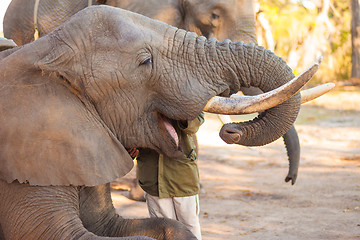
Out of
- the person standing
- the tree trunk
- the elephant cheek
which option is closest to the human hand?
the person standing

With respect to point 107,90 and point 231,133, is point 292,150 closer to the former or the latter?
point 231,133

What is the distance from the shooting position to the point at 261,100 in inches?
129

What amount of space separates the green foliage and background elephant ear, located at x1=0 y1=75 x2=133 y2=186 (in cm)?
1808

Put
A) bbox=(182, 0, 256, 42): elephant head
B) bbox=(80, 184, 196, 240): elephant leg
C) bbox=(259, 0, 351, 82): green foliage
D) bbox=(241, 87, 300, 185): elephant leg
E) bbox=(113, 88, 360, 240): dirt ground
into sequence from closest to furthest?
bbox=(80, 184, 196, 240): elephant leg
bbox=(241, 87, 300, 185): elephant leg
bbox=(113, 88, 360, 240): dirt ground
bbox=(182, 0, 256, 42): elephant head
bbox=(259, 0, 351, 82): green foliage

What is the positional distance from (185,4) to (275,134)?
271cm

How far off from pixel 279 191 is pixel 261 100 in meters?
3.93

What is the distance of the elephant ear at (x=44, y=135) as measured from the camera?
325 centimetres

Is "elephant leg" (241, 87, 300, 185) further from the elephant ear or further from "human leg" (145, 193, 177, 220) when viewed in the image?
the elephant ear

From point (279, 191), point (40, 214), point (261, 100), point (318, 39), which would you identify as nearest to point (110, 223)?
point (40, 214)

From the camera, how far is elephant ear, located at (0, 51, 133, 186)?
3.25 m

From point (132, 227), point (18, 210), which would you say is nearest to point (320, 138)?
point (132, 227)

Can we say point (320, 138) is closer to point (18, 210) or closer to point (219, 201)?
point (219, 201)

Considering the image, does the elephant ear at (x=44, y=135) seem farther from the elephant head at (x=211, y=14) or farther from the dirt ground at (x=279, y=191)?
the elephant head at (x=211, y=14)

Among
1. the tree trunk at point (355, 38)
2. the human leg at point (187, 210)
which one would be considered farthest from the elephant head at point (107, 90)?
the tree trunk at point (355, 38)
